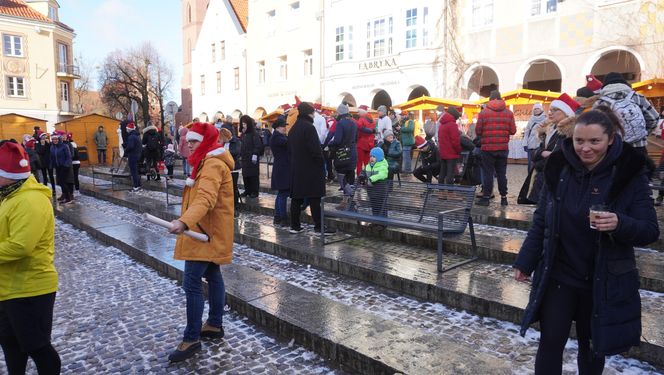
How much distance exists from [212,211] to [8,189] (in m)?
1.36

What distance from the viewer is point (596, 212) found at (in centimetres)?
228

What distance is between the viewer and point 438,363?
3.38 m

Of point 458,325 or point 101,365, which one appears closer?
point 101,365

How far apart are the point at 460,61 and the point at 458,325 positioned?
61.1 feet

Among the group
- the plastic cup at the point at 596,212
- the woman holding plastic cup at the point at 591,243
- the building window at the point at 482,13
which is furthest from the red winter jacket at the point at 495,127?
the building window at the point at 482,13

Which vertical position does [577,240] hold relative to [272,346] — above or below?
above

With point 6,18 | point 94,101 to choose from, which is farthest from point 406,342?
point 94,101

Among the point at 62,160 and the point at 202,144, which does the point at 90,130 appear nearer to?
the point at 62,160

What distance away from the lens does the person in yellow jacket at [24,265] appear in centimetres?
296

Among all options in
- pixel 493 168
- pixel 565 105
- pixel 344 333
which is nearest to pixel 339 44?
pixel 493 168

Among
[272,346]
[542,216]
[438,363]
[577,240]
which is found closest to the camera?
[577,240]

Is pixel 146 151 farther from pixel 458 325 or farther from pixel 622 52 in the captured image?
pixel 622 52

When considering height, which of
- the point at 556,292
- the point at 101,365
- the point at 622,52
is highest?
the point at 622,52

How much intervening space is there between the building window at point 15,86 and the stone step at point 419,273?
4429 cm
